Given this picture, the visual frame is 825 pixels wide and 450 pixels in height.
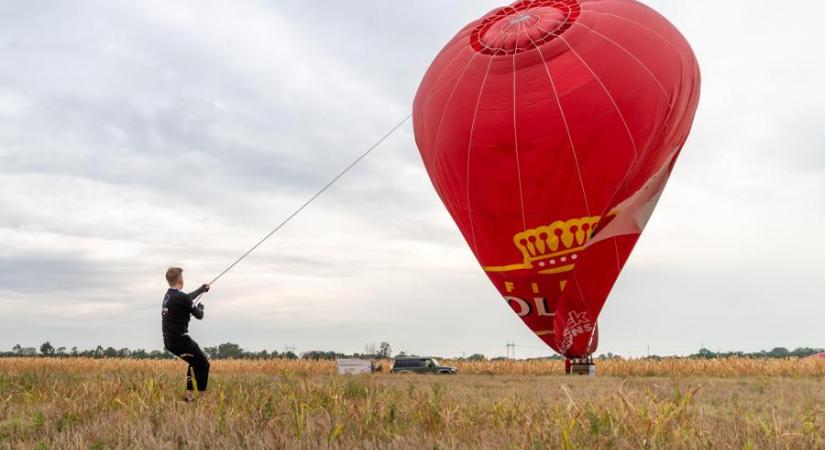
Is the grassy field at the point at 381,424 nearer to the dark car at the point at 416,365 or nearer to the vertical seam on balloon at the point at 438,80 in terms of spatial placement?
the vertical seam on balloon at the point at 438,80

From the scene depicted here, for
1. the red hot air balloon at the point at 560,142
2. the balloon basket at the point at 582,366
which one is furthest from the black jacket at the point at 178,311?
the balloon basket at the point at 582,366

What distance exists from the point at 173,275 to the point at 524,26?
456 inches

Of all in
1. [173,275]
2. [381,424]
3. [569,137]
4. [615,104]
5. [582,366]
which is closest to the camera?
[381,424]

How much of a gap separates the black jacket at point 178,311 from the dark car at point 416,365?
2476 centimetres

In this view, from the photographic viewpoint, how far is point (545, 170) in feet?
51.0

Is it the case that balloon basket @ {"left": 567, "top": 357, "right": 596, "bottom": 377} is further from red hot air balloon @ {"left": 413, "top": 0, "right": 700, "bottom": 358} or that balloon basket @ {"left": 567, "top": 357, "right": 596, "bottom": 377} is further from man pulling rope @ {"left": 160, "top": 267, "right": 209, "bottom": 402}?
man pulling rope @ {"left": 160, "top": 267, "right": 209, "bottom": 402}

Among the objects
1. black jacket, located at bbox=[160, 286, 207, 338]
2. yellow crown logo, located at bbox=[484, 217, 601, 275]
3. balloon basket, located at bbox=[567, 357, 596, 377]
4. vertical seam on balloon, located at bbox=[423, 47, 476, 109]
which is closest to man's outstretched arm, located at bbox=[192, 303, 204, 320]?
A: black jacket, located at bbox=[160, 286, 207, 338]

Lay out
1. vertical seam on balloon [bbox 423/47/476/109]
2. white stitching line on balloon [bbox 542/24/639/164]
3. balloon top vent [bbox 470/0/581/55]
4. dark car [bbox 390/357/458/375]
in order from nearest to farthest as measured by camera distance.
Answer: white stitching line on balloon [bbox 542/24/639/164], balloon top vent [bbox 470/0/581/55], vertical seam on balloon [bbox 423/47/476/109], dark car [bbox 390/357/458/375]

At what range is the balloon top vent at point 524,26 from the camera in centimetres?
1662

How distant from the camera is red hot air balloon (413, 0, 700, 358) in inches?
607

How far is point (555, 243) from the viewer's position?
52.6ft

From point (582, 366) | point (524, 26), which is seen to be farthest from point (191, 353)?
point (582, 366)

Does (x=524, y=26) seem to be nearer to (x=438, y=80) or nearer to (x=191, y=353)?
(x=438, y=80)

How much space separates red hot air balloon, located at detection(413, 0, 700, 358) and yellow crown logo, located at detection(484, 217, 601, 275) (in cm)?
3
